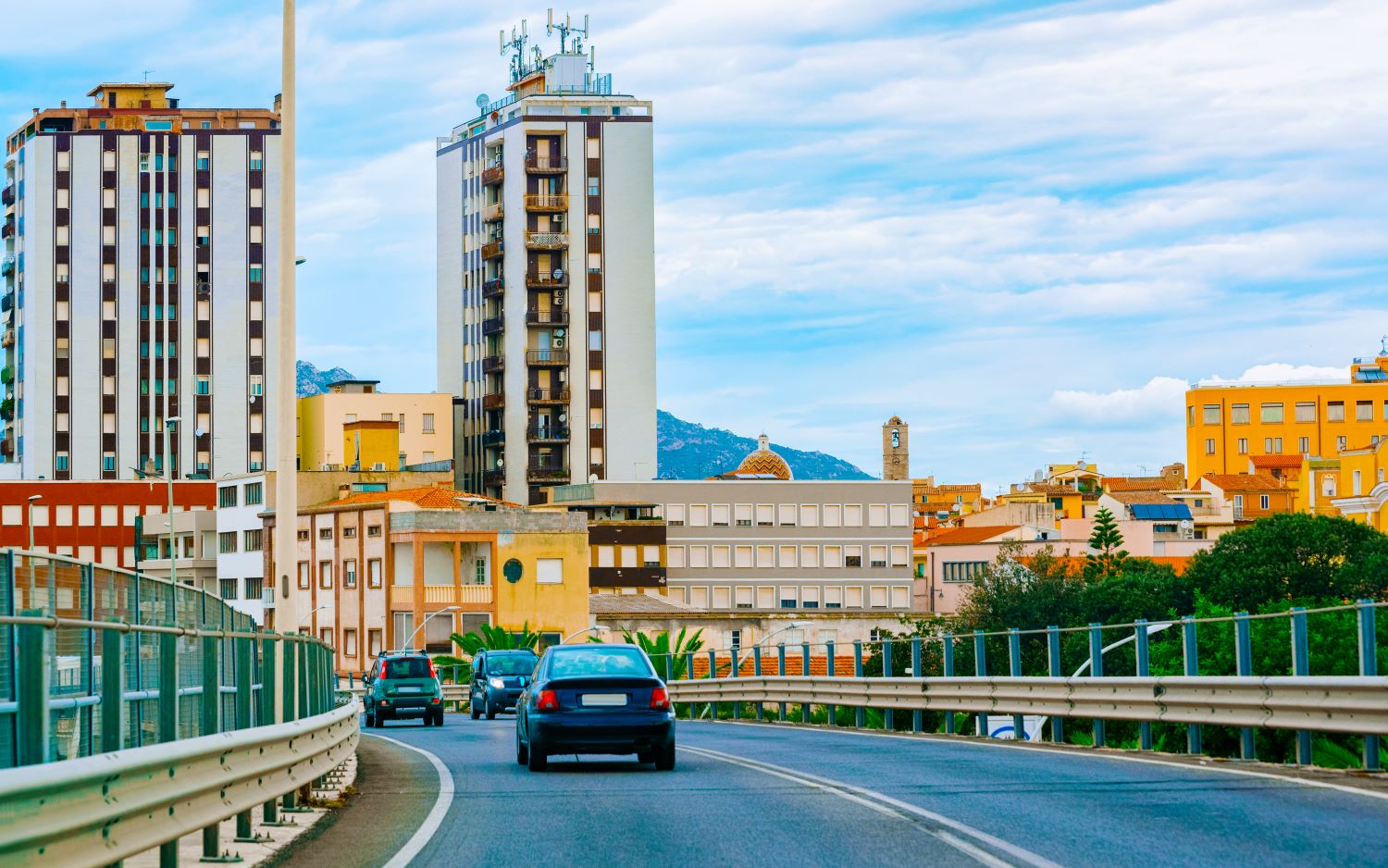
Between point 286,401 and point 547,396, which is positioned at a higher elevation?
point 547,396

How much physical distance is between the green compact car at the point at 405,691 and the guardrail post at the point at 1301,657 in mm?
26513

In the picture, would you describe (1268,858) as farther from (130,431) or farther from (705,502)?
(130,431)

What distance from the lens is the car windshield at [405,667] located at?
42625mm

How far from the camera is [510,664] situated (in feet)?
154

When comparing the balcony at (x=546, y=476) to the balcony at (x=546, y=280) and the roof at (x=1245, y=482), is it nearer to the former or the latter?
the balcony at (x=546, y=280)

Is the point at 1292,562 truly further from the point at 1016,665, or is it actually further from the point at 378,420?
the point at 1016,665

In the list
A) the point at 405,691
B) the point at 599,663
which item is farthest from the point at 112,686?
the point at 405,691

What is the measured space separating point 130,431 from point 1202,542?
8366 cm

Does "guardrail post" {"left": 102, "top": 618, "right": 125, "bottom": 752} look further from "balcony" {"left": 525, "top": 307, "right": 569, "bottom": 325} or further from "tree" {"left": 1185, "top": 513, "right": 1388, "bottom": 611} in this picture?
"balcony" {"left": 525, "top": 307, "right": 569, "bottom": 325}

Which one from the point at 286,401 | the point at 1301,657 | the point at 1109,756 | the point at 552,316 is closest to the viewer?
the point at 1301,657

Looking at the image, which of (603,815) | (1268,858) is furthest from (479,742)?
(1268,858)

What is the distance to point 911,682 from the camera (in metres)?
27.5

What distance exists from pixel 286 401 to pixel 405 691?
24.1 m

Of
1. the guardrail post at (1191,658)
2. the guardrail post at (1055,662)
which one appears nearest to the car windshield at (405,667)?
the guardrail post at (1055,662)
